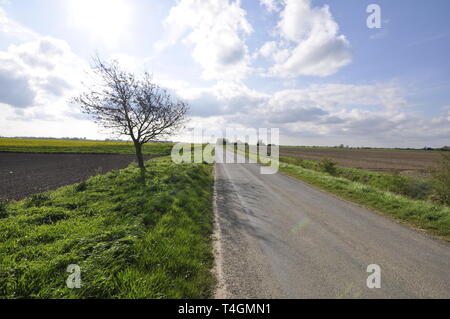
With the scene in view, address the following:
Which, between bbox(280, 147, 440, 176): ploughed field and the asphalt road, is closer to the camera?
the asphalt road

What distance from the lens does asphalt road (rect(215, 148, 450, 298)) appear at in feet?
10.4

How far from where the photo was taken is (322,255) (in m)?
4.21

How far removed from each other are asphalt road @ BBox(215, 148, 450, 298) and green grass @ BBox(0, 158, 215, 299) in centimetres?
71

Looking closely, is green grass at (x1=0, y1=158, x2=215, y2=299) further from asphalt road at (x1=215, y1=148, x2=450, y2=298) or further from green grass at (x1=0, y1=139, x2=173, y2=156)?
green grass at (x1=0, y1=139, x2=173, y2=156)

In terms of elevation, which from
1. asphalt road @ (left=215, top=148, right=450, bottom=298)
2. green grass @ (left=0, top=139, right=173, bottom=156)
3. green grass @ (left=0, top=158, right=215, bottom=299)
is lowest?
asphalt road @ (left=215, top=148, right=450, bottom=298)

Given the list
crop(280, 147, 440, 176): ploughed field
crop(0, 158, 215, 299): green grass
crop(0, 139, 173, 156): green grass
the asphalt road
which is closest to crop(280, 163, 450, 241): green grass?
the asphalt road

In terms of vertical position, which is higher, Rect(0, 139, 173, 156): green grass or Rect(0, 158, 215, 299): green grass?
Rect(0, 139, 173, 156): green grass

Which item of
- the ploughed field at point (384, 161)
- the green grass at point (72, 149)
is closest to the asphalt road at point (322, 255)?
the ploughed field at point (384, 161)

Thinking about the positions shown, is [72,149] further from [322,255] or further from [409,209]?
[409,209]
